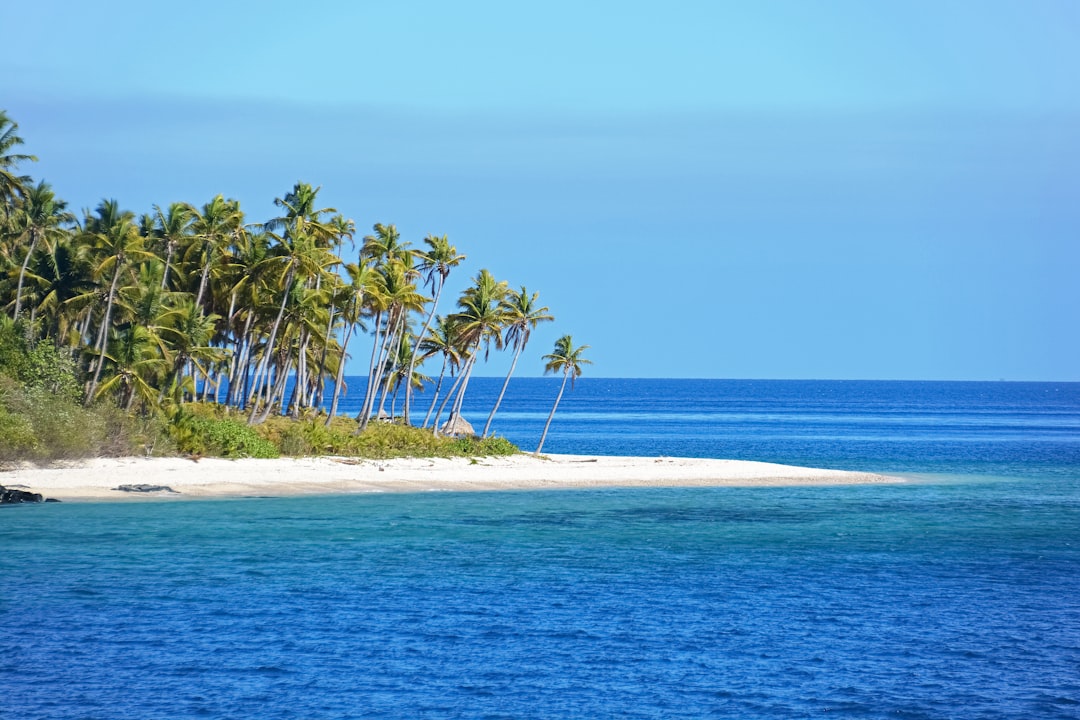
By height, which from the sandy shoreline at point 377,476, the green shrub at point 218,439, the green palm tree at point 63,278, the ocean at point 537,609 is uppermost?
the green palm tree at point 63,278

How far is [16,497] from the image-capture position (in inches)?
1630

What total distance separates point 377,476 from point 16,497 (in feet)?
52.2

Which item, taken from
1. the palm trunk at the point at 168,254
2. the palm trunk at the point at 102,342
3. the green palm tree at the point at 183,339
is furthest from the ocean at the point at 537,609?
the palm trunk at the point at 168,254

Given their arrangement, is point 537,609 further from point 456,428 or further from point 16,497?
point 456,428

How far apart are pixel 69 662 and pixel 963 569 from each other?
22965 mm

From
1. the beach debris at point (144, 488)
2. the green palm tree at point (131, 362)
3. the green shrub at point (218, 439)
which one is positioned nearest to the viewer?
the beach debris at point (144, 488)

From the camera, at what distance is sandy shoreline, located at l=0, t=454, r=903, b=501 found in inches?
1786

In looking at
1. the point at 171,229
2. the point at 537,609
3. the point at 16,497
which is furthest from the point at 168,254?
the point at 537,609

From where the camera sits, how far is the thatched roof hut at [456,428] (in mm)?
75438

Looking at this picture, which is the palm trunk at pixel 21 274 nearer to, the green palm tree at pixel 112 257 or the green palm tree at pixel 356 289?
the green palm tree at pixel 112 257

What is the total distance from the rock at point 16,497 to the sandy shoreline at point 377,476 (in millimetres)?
900

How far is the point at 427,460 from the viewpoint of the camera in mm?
59562

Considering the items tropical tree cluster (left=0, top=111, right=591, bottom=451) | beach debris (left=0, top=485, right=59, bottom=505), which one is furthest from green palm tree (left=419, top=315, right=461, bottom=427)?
beach debris (left=0, top=485, right=59, bottom=505)

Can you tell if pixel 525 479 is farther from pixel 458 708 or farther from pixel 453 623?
pixel 458 708
